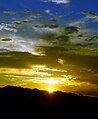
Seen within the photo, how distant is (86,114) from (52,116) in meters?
9.41

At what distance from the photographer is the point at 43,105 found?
298ft

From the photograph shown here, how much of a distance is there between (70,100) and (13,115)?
60.8 ft

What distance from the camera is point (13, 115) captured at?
84.4m

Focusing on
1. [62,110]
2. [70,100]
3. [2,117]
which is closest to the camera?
[2,117]

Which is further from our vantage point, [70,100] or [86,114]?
[70,100]

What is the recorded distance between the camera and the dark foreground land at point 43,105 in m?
85.6

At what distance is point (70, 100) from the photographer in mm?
Result: 95000

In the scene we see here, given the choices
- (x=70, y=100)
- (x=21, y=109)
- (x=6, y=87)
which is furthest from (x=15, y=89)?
(x=70, y=100)

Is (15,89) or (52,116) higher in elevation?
(15,89)

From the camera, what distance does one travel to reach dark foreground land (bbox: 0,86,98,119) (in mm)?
85625

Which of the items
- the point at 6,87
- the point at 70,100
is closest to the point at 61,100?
the point at 70,100

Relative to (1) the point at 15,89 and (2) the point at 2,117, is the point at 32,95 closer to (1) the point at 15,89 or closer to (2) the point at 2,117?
(1) the point at 15,89

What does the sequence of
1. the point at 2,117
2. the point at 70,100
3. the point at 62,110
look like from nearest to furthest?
the point at 2,117 → the point at 62,110 → the point at 70,100

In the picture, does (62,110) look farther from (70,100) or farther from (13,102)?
(13,102)
